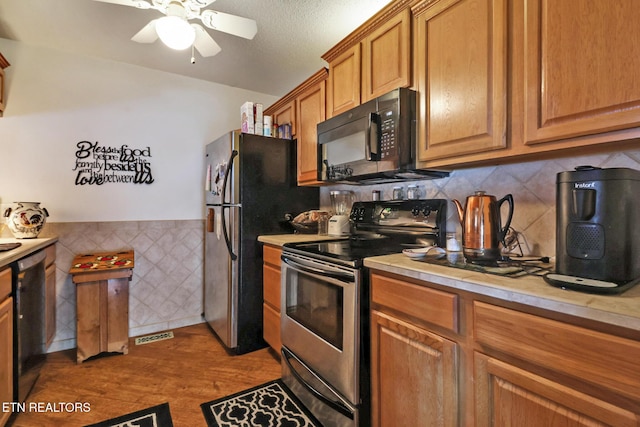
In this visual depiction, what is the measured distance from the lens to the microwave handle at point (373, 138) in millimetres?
1582

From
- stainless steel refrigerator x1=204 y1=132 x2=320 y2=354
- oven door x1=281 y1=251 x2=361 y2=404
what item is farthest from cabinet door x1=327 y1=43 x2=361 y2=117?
Result: oven door x1=281 y1=251 x2=361 y2=404

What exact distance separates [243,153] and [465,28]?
1.62 m

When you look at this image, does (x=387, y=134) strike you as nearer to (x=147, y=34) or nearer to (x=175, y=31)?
(x=175, y=31)

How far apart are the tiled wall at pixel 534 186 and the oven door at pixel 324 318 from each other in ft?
2.67

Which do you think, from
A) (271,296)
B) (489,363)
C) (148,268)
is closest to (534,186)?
(489,363)

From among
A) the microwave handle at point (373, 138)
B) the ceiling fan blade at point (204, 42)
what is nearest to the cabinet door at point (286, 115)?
the ceiling fan blade at point (204, 42)

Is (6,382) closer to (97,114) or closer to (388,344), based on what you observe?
(388,344)

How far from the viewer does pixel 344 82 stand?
1914 millimetres

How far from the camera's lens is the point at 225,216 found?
2355 millimetres

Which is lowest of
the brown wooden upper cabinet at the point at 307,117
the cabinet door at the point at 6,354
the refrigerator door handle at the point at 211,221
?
the cabinet door at the point at 6,354

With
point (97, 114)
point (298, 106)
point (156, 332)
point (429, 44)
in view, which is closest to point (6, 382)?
point (156, 332)

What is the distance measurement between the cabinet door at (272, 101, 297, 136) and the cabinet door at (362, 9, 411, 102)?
925 mm

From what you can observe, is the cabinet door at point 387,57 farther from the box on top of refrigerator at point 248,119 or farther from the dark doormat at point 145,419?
the dark doormat at point 145,419

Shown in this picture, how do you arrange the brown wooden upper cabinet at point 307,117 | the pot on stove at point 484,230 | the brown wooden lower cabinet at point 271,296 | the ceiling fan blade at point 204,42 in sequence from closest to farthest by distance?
the pot on stove at point 484,230 → the ceiling fan blade at point 204,42 → the brown wooden lower cabinet at point 271,296 → the brown wooden upper cabinet at point 307,117
